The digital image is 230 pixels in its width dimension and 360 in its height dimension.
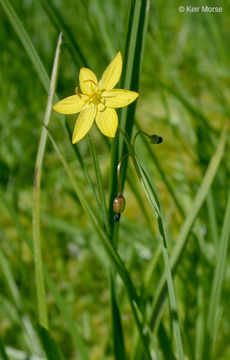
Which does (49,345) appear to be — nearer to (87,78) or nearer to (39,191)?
(39,191)

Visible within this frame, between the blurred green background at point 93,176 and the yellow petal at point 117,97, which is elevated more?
the yellow petal at point 117,97

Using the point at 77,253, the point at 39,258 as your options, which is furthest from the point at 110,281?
the point at 77,253

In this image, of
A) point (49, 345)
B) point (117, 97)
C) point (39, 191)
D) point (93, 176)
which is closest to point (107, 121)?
point (117, 97)

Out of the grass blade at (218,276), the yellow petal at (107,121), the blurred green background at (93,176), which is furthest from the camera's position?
the blurred green background at (93,176)

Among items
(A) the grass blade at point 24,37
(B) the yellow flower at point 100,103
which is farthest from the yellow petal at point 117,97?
(A) the grass blade at point 24,37

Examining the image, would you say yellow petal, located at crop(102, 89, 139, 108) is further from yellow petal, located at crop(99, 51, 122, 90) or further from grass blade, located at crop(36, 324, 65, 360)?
grass blade, located at crop(36, 324, 65, 360)

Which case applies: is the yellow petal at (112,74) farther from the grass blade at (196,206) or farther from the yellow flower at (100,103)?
the grass blade at (196,206)

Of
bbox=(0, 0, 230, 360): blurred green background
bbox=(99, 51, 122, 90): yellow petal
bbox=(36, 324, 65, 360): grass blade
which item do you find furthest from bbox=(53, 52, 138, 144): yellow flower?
bbox=(36, 324, 65, 360): grass blade

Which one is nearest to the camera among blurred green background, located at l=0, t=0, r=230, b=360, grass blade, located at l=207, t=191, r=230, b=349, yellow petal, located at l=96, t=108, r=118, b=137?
yellow petal, located at l=96, t=108, r=118, b=137

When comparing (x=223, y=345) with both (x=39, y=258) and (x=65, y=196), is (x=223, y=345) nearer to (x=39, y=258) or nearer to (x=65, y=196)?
(x=39, y=258)
